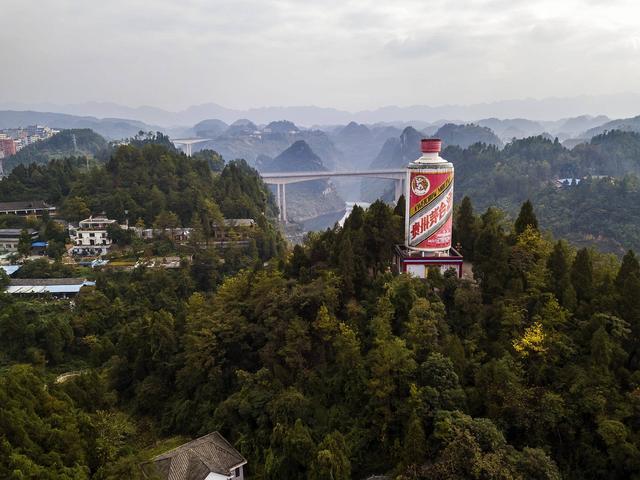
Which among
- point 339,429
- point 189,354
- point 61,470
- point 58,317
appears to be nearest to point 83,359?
point 58,317

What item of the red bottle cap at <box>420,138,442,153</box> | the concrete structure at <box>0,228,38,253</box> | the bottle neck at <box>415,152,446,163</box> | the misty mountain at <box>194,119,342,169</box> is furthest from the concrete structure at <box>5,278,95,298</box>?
the misty mountain at <box>194,119,342,169</box>

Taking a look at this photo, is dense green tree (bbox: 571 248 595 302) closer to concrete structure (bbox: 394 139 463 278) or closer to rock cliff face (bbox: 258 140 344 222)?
concrete structure (bbox: 394 139 463 278)

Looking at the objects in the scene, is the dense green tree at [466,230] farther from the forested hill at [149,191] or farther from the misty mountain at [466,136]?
the misty mountain at [466,136]

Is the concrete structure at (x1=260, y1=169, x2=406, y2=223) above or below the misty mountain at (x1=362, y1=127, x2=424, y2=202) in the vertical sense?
below

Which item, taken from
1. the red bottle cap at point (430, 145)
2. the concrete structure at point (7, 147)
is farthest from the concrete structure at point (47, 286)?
the concrete structure at point (7, 147)

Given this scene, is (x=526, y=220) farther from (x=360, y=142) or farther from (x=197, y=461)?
(x=360, y=142)

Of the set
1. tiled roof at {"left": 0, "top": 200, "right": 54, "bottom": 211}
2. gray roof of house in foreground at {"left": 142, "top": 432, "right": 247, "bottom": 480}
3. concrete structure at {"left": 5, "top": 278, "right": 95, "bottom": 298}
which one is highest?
tiled roof at {"left": 0, "top": 200, "right": 54, "bottom": 211}

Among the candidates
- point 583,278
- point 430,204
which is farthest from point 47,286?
point 583,278

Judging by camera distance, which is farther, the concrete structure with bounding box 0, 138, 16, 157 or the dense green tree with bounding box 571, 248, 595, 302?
the concrete structure with bounding box 0, 138, 16, 157
